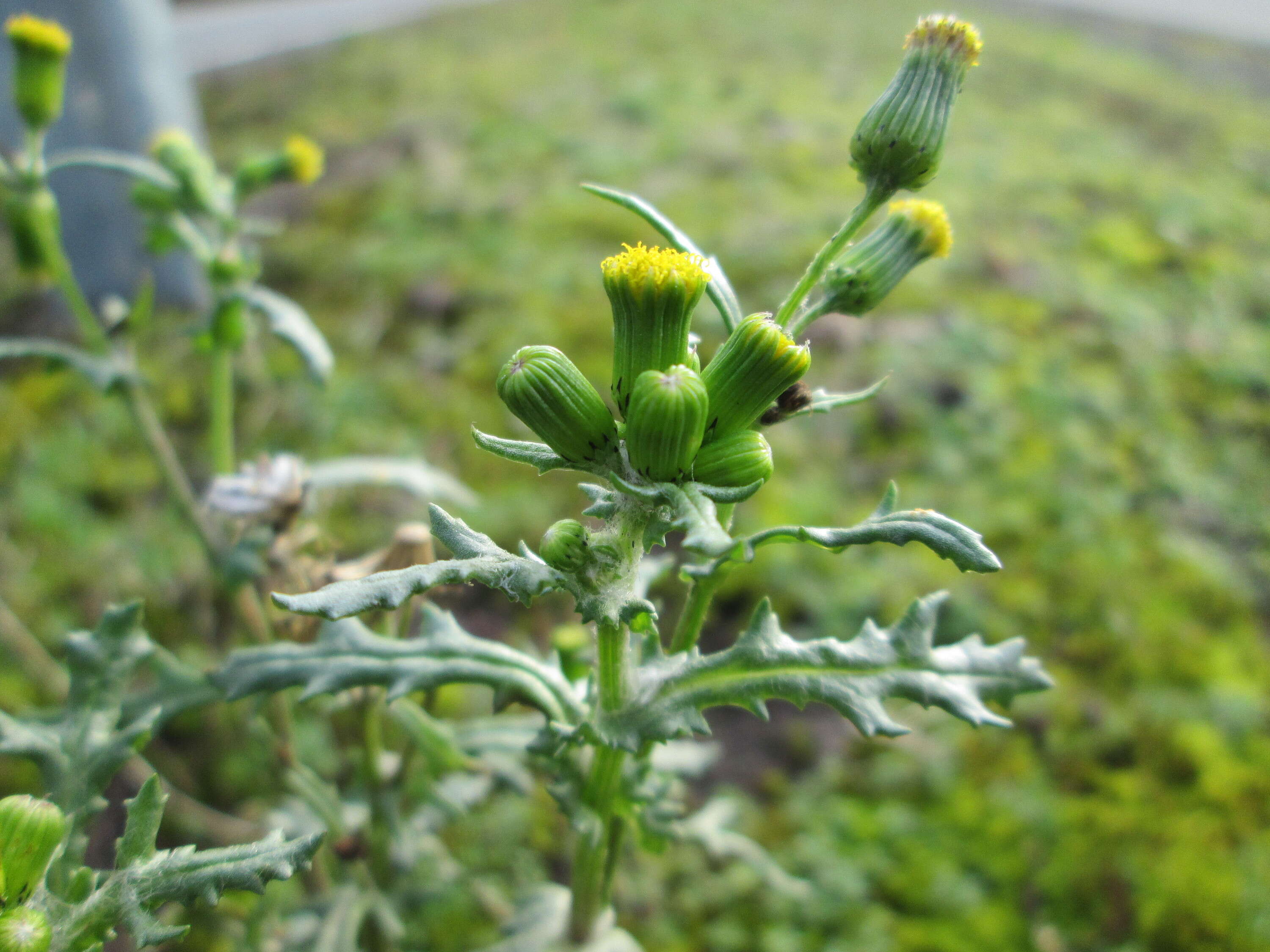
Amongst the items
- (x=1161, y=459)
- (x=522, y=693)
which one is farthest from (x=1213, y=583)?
(x=522, y=693)

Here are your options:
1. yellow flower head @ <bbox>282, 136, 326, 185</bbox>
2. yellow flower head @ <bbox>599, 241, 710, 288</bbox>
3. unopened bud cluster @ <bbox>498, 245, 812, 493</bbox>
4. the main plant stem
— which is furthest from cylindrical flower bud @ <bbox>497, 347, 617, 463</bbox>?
yellow flower head @ <bbox>282, 136, 326, 185</bbox>

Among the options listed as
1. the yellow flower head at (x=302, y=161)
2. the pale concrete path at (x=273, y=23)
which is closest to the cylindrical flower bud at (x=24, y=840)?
the yellow flower head at (x=302, y=161)

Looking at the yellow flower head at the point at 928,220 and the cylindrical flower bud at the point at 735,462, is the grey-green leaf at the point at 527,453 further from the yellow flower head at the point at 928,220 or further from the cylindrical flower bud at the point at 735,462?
the yellow flower head at the point at 928,220

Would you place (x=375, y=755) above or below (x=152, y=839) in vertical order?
below

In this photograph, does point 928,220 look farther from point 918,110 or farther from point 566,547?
point 566,547

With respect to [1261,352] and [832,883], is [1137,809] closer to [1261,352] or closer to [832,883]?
[832,883]

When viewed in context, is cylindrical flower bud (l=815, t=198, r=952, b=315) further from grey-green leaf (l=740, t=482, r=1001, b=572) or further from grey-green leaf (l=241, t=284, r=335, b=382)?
grey-green leaf (l=241, t=284, r=335, b=382)
